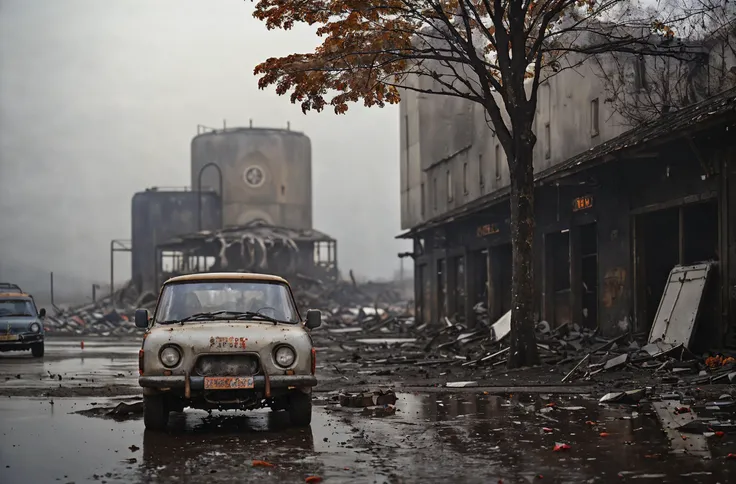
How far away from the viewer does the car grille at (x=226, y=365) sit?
35.2 ft

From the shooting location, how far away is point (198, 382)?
10570 millimetres

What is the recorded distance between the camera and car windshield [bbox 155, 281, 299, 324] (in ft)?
38.3

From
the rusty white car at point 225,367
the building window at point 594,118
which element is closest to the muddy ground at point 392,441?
the rusty white car at point 225,367

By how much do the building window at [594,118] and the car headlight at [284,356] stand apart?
1795 centimetres

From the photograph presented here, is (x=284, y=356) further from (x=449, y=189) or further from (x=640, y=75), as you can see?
(x=449, y=189)

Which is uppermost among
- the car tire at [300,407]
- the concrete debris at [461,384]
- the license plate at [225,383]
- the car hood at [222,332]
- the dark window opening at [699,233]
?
the dark window opening at [699,233]

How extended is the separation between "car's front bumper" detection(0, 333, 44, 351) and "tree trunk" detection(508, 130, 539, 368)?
12592 mm

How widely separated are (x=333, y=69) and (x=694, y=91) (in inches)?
304

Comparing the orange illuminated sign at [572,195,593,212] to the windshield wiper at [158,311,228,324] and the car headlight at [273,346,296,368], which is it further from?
the car headlight at [273,346,296,368]

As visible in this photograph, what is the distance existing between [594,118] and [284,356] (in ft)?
60.5

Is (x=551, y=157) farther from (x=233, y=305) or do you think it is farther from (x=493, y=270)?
(x=233, y=305)

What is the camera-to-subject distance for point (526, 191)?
19031mm

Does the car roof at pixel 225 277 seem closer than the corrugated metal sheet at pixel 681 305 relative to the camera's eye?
Yes

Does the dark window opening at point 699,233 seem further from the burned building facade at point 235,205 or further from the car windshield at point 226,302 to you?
the burned building facade at point 235,205
